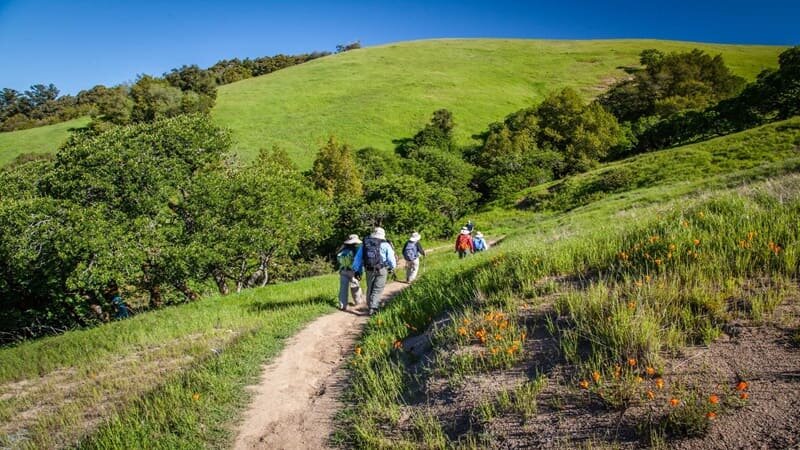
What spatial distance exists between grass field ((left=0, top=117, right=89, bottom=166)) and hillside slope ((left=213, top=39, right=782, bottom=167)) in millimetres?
25408

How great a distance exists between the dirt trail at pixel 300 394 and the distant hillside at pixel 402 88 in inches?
2242

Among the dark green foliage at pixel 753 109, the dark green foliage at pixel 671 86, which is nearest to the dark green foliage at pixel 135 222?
the dark green foliage at pixel 753 109

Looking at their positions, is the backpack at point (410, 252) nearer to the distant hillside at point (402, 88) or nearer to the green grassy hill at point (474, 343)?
the green grassy hill at point (474, 343)

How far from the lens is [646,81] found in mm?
73688

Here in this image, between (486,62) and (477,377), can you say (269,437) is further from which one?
(486,62)

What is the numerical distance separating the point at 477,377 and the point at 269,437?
2.95 m

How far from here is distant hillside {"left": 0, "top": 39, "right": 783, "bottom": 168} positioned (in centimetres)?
7419

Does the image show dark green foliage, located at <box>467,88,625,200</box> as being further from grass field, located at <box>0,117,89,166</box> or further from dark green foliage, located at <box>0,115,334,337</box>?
grass field, located at <box>0,117,89,166</box>

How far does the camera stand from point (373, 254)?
11438 mm

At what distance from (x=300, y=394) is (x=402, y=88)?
90.6m

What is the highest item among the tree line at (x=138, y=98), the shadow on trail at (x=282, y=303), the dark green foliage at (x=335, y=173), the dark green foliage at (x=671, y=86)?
the tree line at (x=138, y=98)

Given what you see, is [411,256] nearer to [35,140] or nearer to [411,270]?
[411,270]

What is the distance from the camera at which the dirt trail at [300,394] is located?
5848mm

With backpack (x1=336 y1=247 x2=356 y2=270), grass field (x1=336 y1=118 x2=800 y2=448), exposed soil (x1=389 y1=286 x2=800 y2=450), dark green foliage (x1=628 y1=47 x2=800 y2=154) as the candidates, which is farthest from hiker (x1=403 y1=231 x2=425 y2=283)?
dark green foliage (x1=628 y1=47 x2=800 y2=154)
